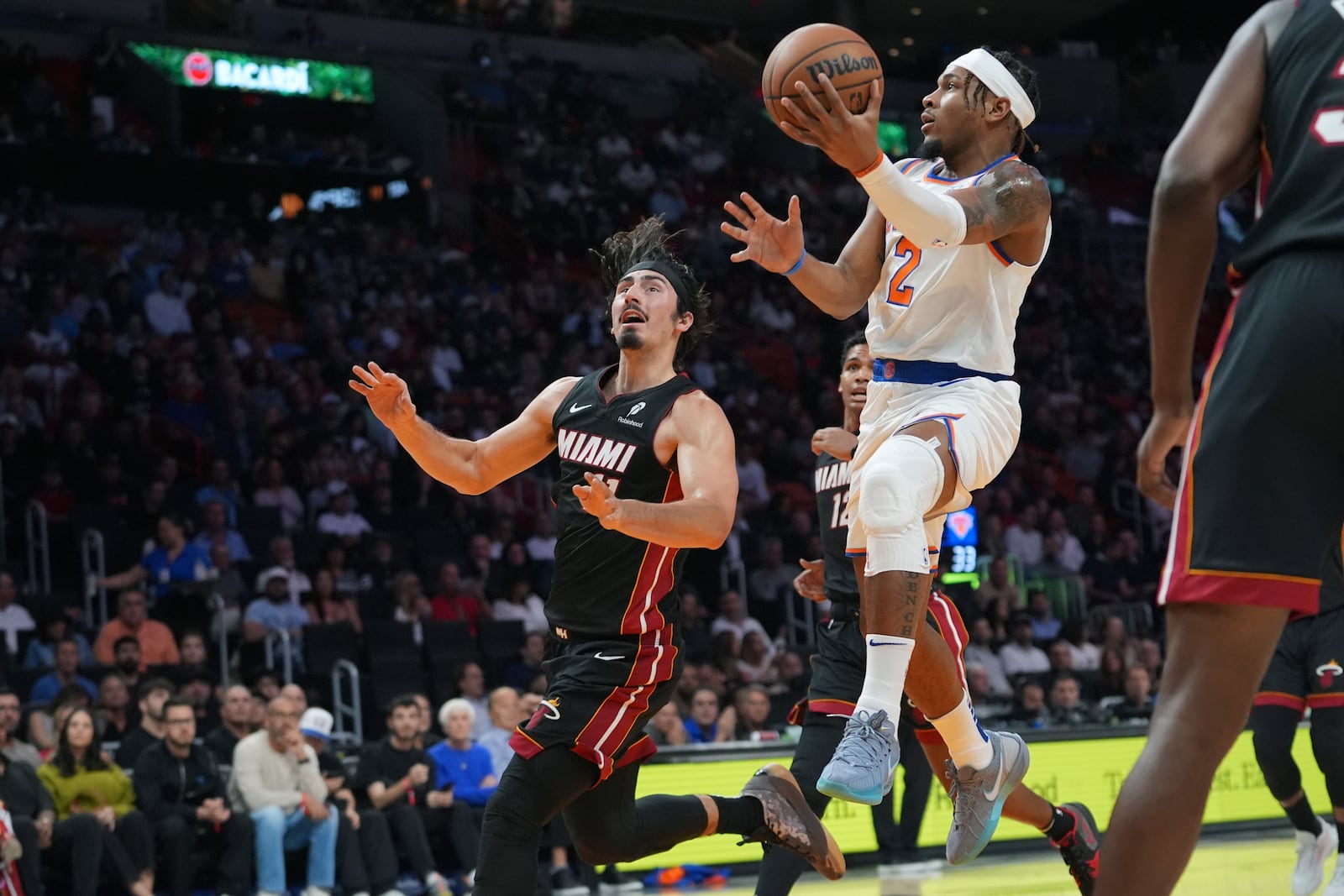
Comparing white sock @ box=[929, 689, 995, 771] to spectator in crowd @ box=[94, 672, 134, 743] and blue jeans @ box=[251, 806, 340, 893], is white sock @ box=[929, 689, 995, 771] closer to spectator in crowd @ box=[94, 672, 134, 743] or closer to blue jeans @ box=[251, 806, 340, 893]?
blue jeans @ box=[251, 806, 340, 893]

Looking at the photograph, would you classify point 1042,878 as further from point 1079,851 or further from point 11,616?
point 11,616

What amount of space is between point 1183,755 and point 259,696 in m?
9.88

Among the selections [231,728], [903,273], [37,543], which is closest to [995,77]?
[903,273]

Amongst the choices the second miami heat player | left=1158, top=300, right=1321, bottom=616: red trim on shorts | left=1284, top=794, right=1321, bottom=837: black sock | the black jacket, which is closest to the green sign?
the black jacket

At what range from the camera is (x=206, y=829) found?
1020 cm

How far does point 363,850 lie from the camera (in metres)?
10.6

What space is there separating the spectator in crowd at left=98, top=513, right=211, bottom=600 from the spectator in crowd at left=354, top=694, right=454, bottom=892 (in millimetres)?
3483

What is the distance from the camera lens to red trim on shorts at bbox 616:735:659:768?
5383 millimetres

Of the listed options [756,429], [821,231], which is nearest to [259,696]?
[756,429]

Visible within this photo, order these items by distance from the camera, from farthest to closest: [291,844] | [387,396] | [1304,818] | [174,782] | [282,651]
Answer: [282,651] → [291,844] → [174,782] → [1304,818] → [387,396]

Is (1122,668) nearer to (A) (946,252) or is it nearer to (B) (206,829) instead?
(B) (206,829)

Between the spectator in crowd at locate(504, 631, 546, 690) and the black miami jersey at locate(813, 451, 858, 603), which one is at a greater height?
the black miami jersey at locate(813, 451, 858, 603)

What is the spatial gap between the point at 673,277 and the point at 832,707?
207 cm

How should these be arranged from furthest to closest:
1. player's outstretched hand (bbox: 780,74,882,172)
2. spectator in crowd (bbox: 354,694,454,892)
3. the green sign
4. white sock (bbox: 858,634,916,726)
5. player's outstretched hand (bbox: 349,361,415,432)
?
the green sign → spectator in crowd (bbox: 354,694,454,892) → player's outstretched hand (bbox: 349,361,415,432) → white sock (bbox: 858,634,916,726) → player's outstretched hand (bbox: 780,74,882,172)
